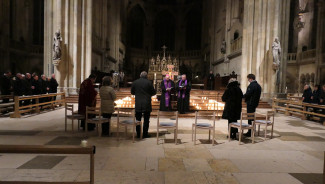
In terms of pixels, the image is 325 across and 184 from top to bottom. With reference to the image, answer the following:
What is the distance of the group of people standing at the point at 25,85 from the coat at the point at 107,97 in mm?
6075

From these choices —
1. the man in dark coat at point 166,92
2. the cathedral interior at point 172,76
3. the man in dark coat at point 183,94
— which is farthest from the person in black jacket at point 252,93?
the man in dark coat at point 166,92

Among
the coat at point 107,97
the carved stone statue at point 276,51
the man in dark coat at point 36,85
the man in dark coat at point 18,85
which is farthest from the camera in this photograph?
the carved stone statue at point 276,51

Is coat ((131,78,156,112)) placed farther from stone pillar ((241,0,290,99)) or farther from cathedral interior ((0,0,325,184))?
stone pillar ((241,0,290,99))

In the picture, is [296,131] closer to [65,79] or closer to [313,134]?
[313,134]

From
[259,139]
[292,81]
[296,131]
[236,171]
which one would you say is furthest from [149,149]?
[292,81]

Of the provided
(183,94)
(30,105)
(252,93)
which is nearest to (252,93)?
(252,93)

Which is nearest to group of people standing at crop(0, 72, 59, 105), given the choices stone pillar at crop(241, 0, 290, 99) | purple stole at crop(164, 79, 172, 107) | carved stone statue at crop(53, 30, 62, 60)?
carved stone statue at crop(53, 30, 62, 60)

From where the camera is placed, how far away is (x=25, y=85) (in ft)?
36.2

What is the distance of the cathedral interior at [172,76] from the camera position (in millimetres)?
4141

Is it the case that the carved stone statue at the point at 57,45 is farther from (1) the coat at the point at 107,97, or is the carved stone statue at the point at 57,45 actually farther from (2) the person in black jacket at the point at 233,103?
(2) the person in black jacket at the point at 233,103

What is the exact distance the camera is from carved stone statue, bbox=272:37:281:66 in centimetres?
1501

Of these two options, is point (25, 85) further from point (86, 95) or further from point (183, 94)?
point (183, 94)

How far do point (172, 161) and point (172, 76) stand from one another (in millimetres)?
9331

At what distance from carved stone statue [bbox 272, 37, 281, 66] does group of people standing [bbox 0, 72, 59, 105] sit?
13621mm
